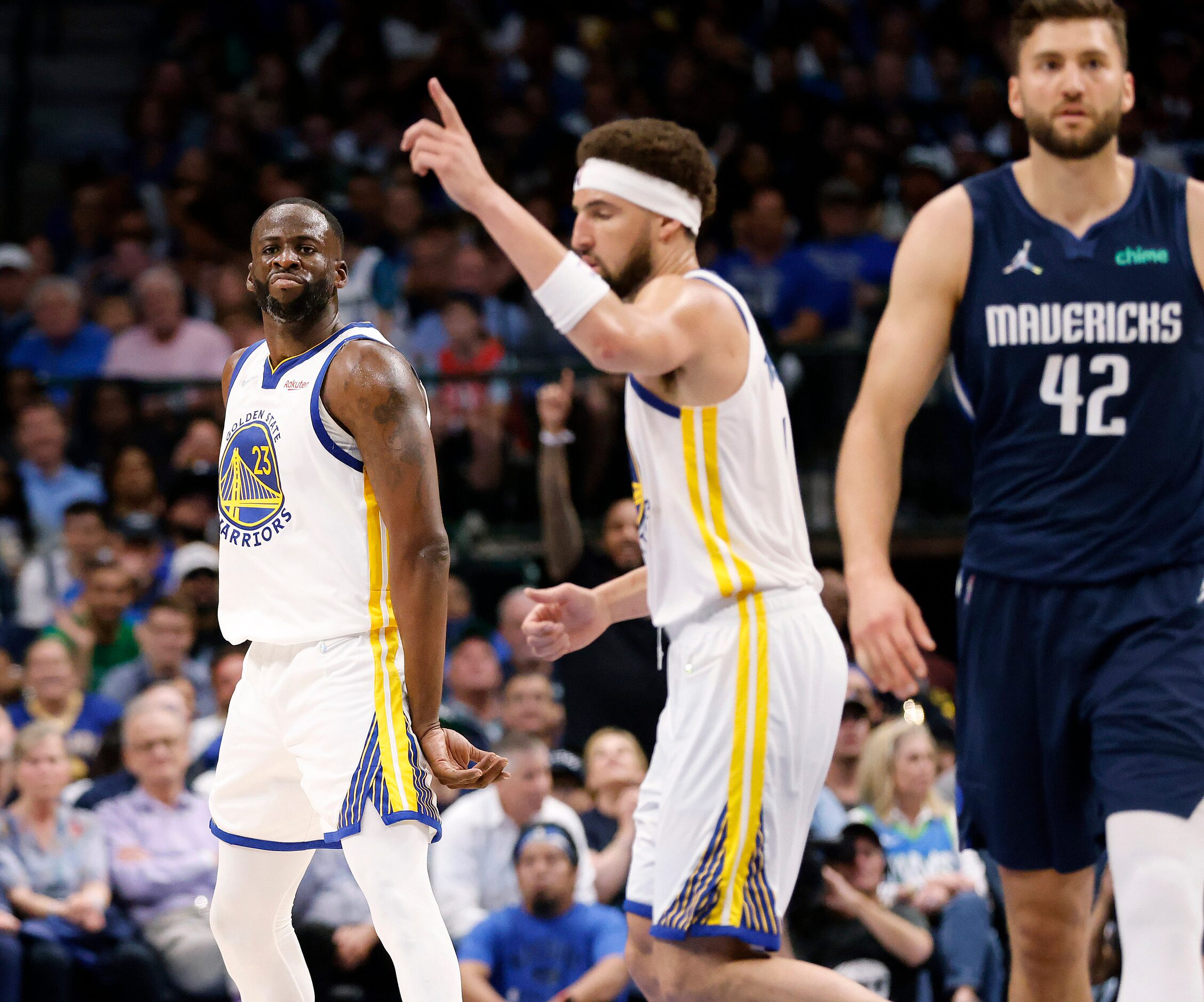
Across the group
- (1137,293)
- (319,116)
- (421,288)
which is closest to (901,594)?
(1137,293)

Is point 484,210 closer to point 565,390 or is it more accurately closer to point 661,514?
point 661,514

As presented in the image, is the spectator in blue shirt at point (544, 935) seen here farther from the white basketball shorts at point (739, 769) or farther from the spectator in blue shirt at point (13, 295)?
the spectator in blue shirt at point (13, 295)

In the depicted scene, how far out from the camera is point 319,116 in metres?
12.2

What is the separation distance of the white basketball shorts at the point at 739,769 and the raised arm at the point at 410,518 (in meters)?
0.47

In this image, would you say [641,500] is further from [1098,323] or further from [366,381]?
[1098,323]

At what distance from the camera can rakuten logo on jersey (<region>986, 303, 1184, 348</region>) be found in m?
3.64

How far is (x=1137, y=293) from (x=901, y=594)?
2.84 ft

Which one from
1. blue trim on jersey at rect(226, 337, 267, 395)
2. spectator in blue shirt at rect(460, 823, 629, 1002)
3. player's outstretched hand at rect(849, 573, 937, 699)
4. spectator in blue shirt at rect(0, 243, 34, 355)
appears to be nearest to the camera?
player's outstretched hand at rect(849, 573, 937, 699)

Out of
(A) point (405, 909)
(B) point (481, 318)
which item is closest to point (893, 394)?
(A) point (405, 909)

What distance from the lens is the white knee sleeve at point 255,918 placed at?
413 cm

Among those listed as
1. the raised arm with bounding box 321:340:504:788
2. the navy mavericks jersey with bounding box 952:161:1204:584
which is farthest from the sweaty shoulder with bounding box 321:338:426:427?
the navy mavericks jersey with bounding box 952:161:1204:584

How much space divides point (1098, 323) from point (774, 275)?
6795 mm

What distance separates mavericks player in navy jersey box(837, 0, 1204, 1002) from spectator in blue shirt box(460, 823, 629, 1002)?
2.75m

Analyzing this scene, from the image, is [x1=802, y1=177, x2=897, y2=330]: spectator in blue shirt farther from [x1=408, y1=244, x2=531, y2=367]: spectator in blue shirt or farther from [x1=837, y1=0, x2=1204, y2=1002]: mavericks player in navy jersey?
[x1=837, y1=0, x2=1204, y2=1002]: mavericks player in navy jersey
